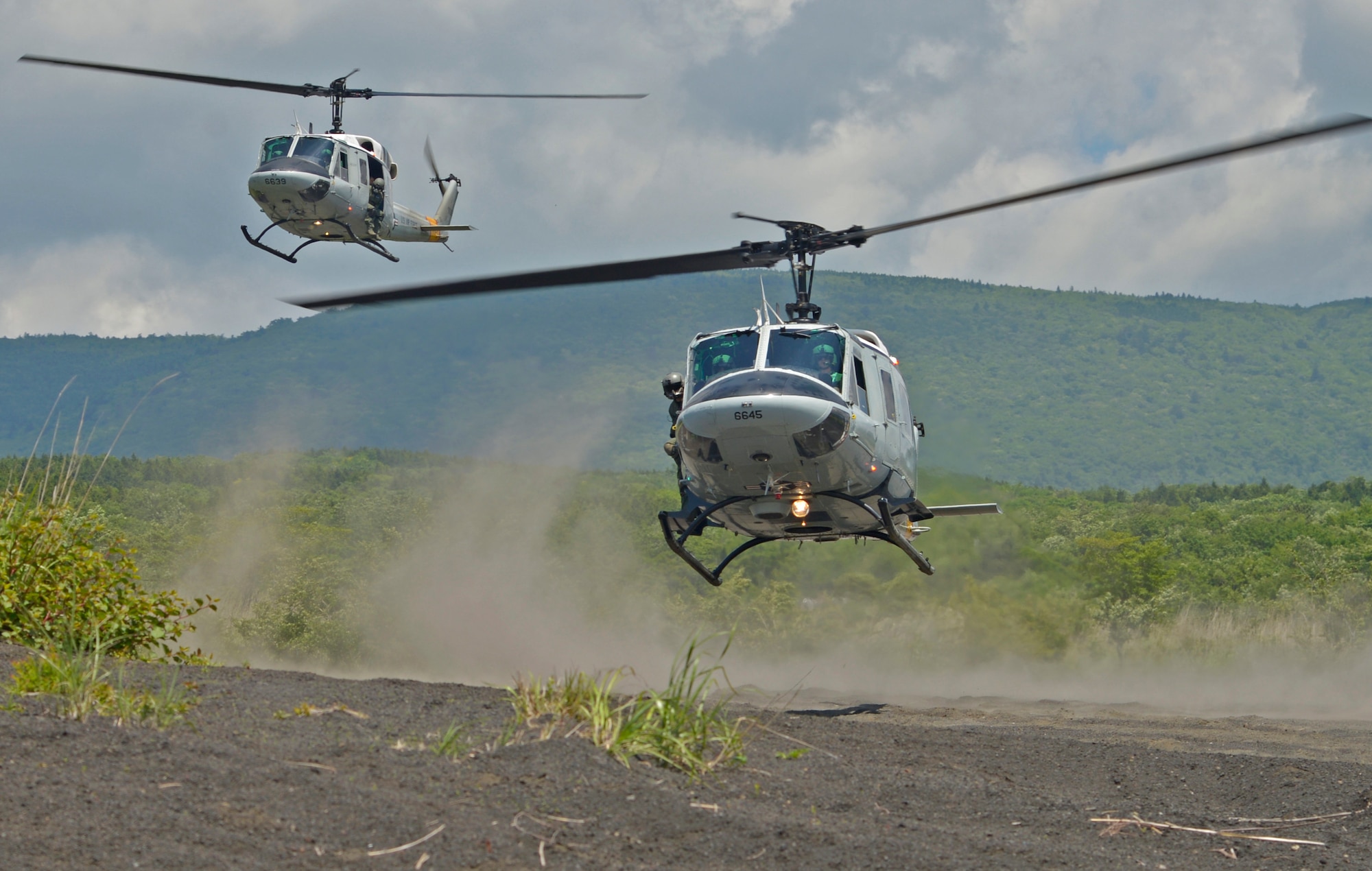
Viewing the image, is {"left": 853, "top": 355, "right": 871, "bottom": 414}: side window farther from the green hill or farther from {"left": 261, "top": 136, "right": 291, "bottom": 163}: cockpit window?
{"left": 261, "top": 136, "right": 291, "bottom": 163}: cockpit window

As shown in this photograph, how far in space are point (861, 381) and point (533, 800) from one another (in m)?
8.77

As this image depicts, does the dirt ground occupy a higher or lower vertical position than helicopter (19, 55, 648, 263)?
lower

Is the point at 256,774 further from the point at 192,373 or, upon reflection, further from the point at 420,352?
the point at 192,373

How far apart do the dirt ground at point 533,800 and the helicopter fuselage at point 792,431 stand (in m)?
4.32

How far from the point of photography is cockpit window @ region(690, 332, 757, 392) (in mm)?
13812

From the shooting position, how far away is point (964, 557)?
92.4 feet

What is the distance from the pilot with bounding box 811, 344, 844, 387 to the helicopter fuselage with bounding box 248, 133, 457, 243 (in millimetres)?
10946

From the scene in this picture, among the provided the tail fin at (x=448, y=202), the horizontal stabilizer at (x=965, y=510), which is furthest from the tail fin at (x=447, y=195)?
the horizontal stabilizer at (x=965, y=510)

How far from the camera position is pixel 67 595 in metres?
9.25

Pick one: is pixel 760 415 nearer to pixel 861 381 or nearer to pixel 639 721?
pixel 861 381

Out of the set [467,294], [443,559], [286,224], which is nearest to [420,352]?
[443,559]

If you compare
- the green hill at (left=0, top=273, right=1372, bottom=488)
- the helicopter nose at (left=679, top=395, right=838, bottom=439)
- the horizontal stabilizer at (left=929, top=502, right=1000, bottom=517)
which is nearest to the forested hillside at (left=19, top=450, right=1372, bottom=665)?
the green hill at (left=0, top=273, right=1372, bottom=488)

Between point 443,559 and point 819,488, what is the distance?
49.7 ft

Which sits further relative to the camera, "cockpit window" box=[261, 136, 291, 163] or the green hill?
the green hill
